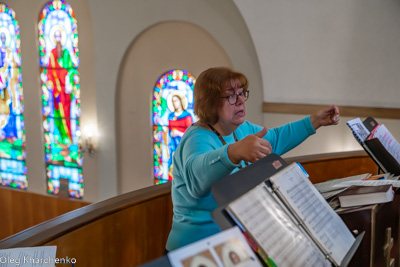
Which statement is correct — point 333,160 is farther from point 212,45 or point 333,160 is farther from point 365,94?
point 212,45

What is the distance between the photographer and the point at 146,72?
787 centimetres

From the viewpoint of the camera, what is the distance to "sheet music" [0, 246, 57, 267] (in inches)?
70.5

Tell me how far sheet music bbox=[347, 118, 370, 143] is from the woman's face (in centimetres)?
71

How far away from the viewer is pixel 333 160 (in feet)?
13.6

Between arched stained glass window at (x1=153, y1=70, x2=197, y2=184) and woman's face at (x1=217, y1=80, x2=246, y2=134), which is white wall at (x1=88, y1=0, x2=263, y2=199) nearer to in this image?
arched stained glass window at (x1=153, y1=70, x2=197, y2=184)

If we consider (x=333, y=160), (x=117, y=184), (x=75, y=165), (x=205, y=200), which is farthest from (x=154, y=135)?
(x=205, y=200)

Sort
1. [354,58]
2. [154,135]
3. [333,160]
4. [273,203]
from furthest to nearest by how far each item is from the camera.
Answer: [154,135]
[354,58]
[333,160]
[273,203]

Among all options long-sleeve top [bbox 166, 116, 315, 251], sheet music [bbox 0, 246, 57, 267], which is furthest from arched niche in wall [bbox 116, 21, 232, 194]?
sheet music [bbox 0, 246, 57, 267]

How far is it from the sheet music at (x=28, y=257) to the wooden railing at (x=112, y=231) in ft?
0.75

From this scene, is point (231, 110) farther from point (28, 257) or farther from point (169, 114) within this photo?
point (169, 114)

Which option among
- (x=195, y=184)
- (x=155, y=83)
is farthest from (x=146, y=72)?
(x=195, y=184)

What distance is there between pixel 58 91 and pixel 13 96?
3.56 ft

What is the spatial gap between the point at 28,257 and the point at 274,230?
920 mm

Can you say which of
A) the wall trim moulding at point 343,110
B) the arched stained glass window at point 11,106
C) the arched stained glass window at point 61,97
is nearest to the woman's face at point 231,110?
the wall trim moulding at point 343,110
